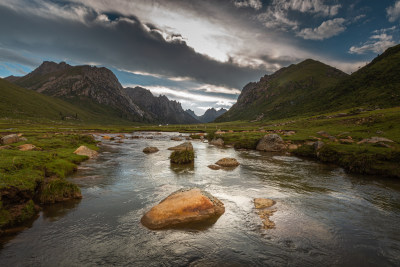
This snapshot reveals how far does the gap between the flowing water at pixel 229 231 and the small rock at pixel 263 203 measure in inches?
28.1

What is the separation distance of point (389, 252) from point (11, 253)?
2091cm

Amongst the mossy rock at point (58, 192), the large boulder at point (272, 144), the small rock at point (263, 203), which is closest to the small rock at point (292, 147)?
the large boulder at point (272, 144)

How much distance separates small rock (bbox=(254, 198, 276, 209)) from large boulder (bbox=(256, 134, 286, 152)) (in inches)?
1349

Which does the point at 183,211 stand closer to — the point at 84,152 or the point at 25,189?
the point at 25,189

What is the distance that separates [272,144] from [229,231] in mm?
41355

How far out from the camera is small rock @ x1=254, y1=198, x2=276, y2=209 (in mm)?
17820

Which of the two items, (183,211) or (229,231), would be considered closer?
(229,231)

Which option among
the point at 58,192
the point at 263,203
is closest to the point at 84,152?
the point at 58,192

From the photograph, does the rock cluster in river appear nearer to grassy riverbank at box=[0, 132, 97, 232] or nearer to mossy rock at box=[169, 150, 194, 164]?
grassy riverbank at box=[0, 132, 97, 232]

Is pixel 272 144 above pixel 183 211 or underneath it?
above

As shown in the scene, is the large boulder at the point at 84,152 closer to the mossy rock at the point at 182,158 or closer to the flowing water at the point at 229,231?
the flowing water at the point at 229,231

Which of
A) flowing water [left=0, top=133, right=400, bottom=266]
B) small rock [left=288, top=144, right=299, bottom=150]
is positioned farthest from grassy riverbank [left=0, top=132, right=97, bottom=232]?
small rock [left=288, top=144, right=299, bottom=150]

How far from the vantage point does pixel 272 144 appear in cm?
5156

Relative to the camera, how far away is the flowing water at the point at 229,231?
35.7 feet
